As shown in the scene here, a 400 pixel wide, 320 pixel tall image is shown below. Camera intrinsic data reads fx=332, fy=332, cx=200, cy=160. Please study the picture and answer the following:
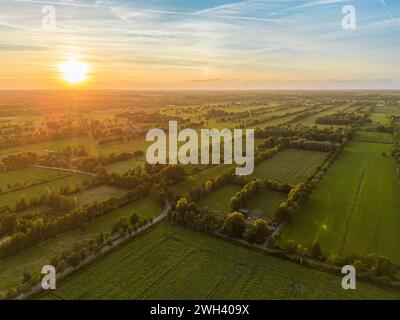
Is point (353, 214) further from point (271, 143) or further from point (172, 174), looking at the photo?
point (271, 143)

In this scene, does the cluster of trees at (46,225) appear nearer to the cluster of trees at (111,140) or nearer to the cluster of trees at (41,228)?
the cluster of trees at (41,228)

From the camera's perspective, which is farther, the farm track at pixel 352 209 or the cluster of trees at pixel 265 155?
the cluster of trees at pixel 265 155

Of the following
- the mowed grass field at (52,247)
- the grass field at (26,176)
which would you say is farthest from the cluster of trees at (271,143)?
the grass field at (26,176)

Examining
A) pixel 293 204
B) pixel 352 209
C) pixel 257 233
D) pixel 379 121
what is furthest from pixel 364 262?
pixel 379 121

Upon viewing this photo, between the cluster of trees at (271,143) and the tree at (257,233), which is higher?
the cluster of trees at (271,143)

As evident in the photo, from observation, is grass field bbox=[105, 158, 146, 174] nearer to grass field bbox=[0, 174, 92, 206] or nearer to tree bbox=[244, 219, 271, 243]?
grass field bbox=[0, 174, 92, 206]

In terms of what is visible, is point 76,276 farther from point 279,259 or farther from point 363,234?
point 363,234
